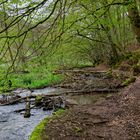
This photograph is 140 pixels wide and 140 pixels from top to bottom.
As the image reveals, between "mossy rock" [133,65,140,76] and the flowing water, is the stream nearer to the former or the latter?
the flowing water

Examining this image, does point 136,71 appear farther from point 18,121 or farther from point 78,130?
point 78,130

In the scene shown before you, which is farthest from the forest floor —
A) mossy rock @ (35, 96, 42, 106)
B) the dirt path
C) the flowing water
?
mossy rock @ (35, 96, 42, 106)

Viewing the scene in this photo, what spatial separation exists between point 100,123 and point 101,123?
0.03 m

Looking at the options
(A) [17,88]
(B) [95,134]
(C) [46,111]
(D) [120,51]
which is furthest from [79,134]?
Answer: (D) [120,51]

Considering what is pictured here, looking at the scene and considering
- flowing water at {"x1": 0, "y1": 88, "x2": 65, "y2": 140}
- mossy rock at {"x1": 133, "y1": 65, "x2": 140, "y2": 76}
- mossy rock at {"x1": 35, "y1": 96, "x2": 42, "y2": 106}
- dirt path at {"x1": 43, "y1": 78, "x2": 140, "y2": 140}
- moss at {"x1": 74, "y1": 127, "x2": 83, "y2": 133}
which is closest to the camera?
dirt path at {"x1": 43, "y1": 78, "x2": 140, "y2": 140}

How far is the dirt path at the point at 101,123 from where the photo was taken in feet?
30.0

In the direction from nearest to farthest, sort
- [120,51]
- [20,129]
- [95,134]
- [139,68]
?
[95,134], [20,129], [139,68], [120,51]

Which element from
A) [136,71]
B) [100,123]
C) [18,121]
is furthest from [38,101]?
[136,71]

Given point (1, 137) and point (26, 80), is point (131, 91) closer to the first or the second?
point (1, 137)

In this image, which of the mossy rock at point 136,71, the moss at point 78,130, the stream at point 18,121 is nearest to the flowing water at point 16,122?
the stream at point 18,121

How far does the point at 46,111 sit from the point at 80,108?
81.8 inches

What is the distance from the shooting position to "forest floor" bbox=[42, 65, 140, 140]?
30.0ft

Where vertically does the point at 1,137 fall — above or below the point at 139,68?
below

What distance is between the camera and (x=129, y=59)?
26.5 m
